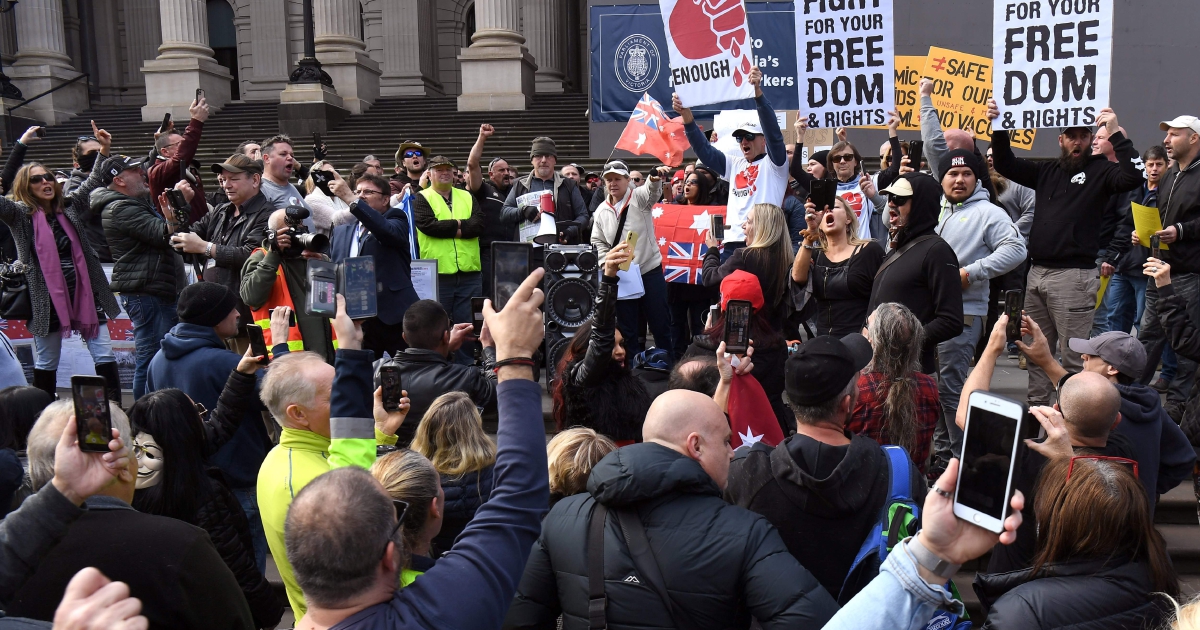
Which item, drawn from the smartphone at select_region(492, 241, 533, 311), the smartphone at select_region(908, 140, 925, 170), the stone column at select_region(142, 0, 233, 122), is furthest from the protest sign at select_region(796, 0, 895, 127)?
the stone column at select_region(142, 0, 233, 122)

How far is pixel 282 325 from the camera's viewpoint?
395cm

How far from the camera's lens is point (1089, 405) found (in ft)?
10.3

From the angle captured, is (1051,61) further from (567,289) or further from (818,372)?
(818,372)

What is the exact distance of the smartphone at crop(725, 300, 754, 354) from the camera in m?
3.89

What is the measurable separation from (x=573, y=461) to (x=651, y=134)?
256 inches

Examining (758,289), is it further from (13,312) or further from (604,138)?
(604,138)

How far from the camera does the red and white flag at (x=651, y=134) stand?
9023 millimetres

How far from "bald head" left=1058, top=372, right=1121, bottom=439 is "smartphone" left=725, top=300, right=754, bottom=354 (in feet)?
4.16

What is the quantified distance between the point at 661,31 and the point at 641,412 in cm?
1244

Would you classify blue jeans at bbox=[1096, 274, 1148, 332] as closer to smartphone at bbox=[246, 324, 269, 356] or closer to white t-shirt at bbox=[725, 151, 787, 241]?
white t-shirt at bbox=[725, 151, 787, 241]

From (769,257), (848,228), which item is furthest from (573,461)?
(848,228)

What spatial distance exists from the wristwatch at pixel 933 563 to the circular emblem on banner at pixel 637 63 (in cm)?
1445

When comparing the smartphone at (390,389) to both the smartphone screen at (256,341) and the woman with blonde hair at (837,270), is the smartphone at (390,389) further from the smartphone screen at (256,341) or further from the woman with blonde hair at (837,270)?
the woman with blonde hair at (837,270)

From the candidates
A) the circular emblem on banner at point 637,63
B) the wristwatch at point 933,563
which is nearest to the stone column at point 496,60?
the circular emblem on banner at point 637,63
